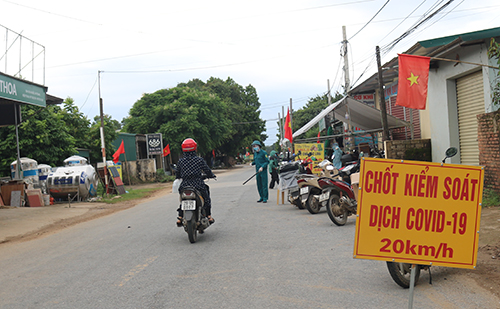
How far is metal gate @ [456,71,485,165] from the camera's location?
11.9 metres

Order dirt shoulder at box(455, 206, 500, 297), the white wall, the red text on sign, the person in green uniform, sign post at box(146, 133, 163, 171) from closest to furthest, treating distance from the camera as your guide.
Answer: the red text on sign, dirt shoulder at box(455, 206, 500, 297), the white wall, the person in green uniform, sign post at box(146, 133, 163, 171)

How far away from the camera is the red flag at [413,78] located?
10.9 metres

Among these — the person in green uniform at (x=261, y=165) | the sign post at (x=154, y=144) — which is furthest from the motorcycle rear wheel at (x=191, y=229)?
the sign post at (x=154, y=144)

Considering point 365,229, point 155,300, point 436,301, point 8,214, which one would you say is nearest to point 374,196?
point 365,229

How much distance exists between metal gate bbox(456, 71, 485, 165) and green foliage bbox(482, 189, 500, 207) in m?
2.11

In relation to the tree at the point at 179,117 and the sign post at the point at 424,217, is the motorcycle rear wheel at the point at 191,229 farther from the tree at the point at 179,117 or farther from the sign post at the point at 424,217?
the tree at the point at 179,117

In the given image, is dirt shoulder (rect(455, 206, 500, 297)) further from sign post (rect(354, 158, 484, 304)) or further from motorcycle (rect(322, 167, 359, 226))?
motorcycle (rect(322, 167, 359, 226))

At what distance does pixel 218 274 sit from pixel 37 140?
18789mm

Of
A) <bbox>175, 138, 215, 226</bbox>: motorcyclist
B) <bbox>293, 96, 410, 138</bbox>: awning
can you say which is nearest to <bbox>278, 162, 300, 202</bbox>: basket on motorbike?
<bbox>175, 138, 215, 226</bbox>: motorcyclist

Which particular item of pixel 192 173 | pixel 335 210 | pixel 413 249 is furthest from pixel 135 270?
pixel 335 210

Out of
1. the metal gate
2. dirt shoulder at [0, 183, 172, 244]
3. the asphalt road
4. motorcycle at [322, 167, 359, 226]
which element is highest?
the metal gate

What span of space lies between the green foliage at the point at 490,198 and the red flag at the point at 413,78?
2.65m

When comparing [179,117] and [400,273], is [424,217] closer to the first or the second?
[400,273]

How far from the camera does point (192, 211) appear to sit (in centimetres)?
750
